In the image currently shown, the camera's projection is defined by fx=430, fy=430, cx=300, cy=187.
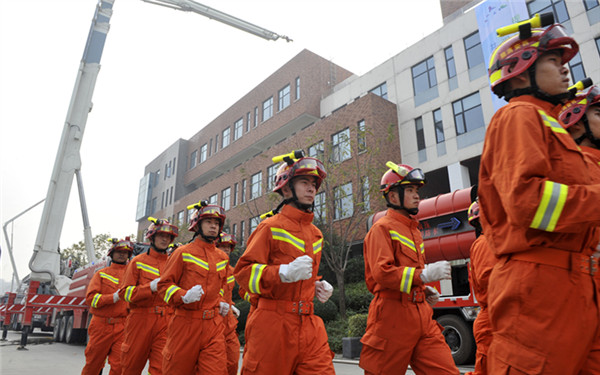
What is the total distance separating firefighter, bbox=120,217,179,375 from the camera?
5.92m

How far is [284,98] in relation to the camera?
37.2 meters

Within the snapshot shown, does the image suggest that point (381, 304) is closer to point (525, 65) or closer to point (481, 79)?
point (525, 65)

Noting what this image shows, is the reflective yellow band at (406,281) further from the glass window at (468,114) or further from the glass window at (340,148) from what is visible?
the glass window at (468,114)

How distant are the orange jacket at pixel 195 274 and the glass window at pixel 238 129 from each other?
3722 cm

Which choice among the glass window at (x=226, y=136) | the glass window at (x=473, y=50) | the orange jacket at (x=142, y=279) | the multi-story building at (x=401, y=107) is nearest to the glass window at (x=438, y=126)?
the multi-story building at (x=401, y=107)

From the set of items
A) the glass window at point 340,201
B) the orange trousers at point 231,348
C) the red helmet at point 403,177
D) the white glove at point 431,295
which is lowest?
the orange trousers at point 231,348

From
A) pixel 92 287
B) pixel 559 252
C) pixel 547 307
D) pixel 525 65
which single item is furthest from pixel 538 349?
pixel 92 287

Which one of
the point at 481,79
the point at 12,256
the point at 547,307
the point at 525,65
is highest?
the point at 481,79

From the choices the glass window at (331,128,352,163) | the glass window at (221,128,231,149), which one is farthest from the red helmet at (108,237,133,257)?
the glass window at (221,128,231,149)

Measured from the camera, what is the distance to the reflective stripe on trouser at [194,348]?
469cm

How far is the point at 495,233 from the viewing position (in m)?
2.21

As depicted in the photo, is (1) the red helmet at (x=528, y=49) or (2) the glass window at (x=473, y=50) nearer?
(1) the red helmet at (x=528, y=49)

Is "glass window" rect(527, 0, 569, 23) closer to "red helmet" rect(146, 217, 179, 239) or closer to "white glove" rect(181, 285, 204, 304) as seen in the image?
"red helmet" rect(146, 217, 179, 239)

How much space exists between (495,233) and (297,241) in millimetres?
1986
